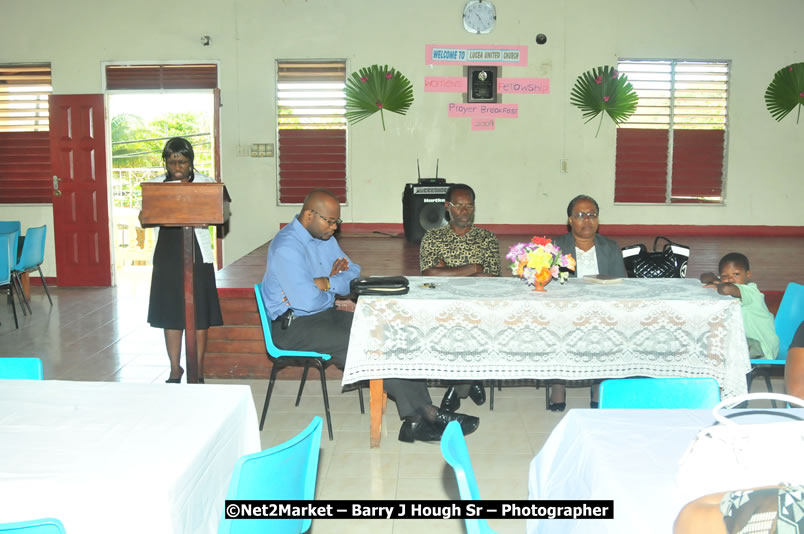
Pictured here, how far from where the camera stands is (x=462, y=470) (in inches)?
65.1

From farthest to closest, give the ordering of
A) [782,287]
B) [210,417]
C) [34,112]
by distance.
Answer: [34,112] < [782,287] < [210,417]

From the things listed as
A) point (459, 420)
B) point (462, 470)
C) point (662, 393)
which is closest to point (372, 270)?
point (459, 420)

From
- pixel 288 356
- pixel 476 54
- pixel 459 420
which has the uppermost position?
pixel 476 54

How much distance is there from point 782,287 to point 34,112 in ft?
27.0

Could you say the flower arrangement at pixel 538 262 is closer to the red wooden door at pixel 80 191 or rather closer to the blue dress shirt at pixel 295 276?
the blue dress shirt at pixel 295 276

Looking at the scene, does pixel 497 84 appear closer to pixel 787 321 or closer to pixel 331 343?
pixel 787 321

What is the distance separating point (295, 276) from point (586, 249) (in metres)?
1.78

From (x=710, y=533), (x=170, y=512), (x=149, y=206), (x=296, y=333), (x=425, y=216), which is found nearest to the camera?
(x=710, y=533)

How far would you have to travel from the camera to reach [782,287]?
215 inches

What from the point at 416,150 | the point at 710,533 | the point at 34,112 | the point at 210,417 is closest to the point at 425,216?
the point at 416,150

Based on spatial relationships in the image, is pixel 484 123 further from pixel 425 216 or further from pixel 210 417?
pixel 210 417

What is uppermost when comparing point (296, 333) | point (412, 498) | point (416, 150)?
point (416, 150)

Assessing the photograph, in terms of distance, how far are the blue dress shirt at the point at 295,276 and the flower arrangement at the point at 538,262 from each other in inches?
39.6

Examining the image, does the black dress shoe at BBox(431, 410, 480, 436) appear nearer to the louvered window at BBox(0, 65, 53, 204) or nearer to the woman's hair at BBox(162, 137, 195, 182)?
the woman's hair at BBox(162, 137, 195, 182)
